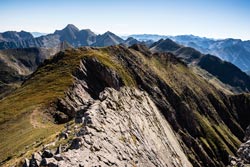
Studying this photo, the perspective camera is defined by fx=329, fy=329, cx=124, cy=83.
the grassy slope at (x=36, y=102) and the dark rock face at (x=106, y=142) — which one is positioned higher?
the dark rock face at (x=106, y=142)

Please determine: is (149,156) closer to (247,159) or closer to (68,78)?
(247,159)

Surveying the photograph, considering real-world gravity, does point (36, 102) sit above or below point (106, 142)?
below

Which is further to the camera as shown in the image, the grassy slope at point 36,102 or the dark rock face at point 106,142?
the grassy slope at point 36,102

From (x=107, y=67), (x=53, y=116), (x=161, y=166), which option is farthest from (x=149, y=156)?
(x=107, y=67)

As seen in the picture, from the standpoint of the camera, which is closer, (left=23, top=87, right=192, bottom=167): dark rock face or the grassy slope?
(left=23, top=87, right=192, bottom=167): dark rock face

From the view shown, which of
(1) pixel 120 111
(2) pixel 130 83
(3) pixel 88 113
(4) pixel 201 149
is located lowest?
(4) pixel 201 149

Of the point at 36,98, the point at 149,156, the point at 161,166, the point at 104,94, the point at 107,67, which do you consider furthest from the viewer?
the point at 107,67

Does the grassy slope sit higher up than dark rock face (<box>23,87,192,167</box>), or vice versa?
dark rock face (<box>23,87,192,167</box>)

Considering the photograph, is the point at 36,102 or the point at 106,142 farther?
the point at 36,102
